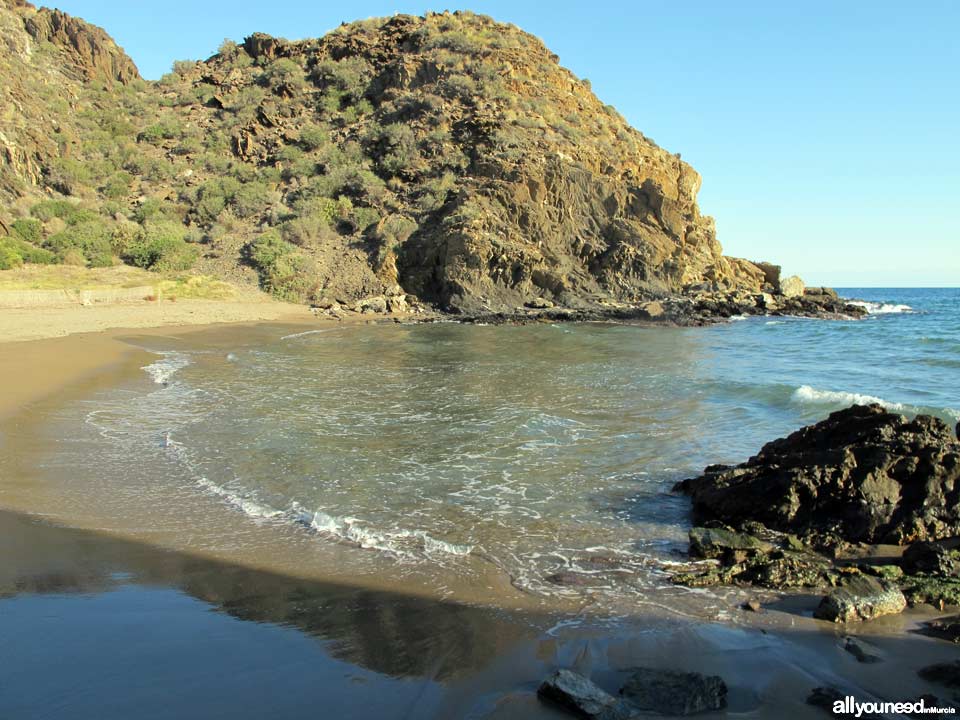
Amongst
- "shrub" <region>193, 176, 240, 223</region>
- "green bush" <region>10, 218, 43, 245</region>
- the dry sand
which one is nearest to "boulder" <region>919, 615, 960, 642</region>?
the dry sand

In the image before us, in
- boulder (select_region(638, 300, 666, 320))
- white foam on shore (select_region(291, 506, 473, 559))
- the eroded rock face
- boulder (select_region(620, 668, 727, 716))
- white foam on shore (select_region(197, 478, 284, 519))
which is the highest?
boulder (select_region(638, 300, 666, 320))

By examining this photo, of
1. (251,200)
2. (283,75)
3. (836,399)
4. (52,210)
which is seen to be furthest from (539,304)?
(283,75)

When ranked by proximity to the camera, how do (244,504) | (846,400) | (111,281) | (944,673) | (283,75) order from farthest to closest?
1. (283,75)
2. (111,281)
3. (846,400)
4. (244,504)
5. (944,673)

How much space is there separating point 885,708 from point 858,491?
2.60 m

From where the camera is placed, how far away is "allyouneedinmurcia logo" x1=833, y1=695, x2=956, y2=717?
9.69 ft

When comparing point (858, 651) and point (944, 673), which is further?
point (858, 651)

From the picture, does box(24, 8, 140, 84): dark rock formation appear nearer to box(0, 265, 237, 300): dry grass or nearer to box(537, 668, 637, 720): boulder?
box(0, 265, 237, 300): dry grass

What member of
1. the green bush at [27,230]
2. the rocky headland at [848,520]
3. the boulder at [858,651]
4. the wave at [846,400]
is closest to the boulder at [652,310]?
the wave at [846,400]

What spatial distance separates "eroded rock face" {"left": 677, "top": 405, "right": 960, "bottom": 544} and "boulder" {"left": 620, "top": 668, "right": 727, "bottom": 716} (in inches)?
102

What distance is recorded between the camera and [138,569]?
4406mm

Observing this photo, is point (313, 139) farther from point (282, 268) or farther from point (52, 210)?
point (52, 210)

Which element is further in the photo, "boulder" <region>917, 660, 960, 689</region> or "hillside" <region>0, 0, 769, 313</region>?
"hillside" <region>0, 0, 769, 313</region>

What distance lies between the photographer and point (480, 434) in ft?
28.9

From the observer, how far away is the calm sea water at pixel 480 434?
535cm
